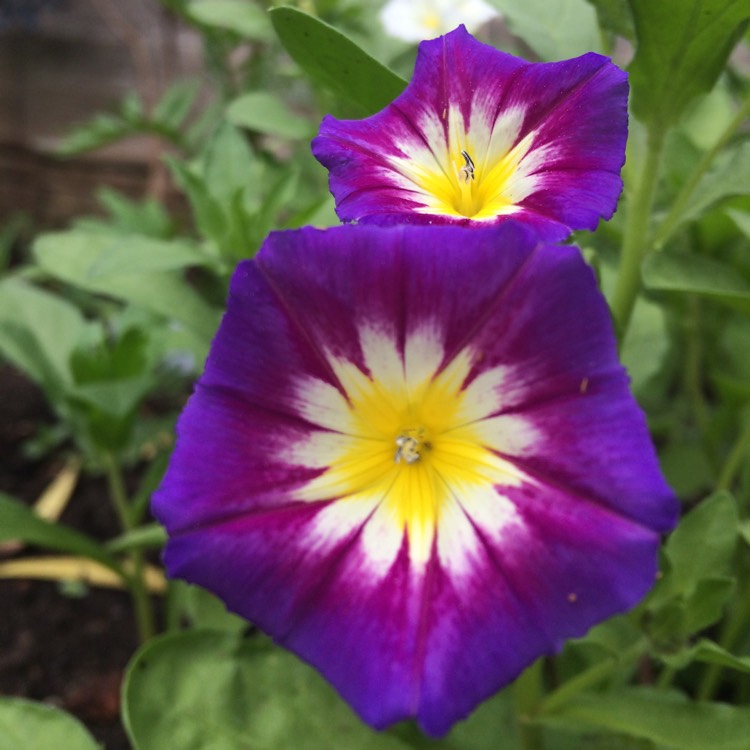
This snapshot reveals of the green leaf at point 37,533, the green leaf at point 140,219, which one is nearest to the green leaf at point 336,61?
the green leaf at point 37,533

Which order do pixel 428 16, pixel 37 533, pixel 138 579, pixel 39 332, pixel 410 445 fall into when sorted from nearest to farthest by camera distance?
pixel 410 445 → pixel 37 533 → pixel 138 579 → pixel 39 332 → pixel 428 16

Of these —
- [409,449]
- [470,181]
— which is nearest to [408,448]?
[409,449]

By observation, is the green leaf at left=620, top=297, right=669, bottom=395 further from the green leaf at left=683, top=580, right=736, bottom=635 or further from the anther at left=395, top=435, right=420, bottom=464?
the anther at left=395, top=435, right=420, bottom=464

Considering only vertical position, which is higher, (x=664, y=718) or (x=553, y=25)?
(x=553, y=25)

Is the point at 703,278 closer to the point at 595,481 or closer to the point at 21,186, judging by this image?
the point at 595,481

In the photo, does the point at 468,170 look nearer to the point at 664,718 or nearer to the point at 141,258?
the point at 141,258

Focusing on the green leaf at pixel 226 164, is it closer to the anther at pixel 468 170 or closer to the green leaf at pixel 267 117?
the green leaf at pixel 267 117

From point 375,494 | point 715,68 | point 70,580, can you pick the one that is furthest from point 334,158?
point 70,580
